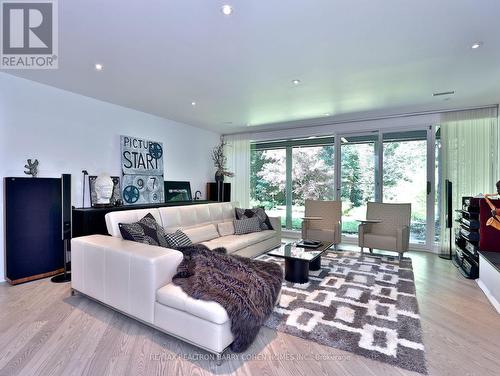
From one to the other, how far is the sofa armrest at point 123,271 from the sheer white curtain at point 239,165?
4115 mm

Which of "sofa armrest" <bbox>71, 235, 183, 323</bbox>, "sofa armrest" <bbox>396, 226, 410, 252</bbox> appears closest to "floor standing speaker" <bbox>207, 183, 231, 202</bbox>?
"sofa armrest" <bbox>71, 235, 183, 323</bbox>

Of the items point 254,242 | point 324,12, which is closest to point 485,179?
point 254,242

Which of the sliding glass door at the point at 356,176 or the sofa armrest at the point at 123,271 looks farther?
the sliding glass door at the point at 356,176

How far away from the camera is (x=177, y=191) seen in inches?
212

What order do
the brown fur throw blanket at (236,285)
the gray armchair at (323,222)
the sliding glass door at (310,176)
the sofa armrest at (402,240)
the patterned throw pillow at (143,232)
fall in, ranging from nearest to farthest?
the brown fur throw blanket at (236,285), the patterned throw pillow at (143,232), the sofa armrest at (402,240), the gray armchair at (323,222), the sliding glass door at (310,176)

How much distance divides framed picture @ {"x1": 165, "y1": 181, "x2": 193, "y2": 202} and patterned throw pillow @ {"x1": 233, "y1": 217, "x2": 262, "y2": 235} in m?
1.60

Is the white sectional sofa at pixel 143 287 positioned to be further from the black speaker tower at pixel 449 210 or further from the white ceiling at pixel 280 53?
the black speaker tower at pixel 449 210

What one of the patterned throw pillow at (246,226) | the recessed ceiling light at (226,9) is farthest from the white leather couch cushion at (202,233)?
the recessed ceiling light at (226,9)

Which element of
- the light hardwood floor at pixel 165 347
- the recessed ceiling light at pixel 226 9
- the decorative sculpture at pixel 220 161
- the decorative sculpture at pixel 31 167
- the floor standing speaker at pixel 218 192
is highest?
the recessed ceiling light at pixel 226 9

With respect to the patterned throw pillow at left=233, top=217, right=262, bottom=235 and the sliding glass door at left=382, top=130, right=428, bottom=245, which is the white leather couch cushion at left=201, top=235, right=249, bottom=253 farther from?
the sliding glass door at left=382, top=130, right=428, bottom=245

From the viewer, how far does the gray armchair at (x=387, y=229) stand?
405 centimetres

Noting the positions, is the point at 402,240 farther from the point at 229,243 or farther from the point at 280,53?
the point at 280,53

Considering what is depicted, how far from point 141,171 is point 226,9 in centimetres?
344

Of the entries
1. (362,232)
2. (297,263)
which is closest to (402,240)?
(362,232)
